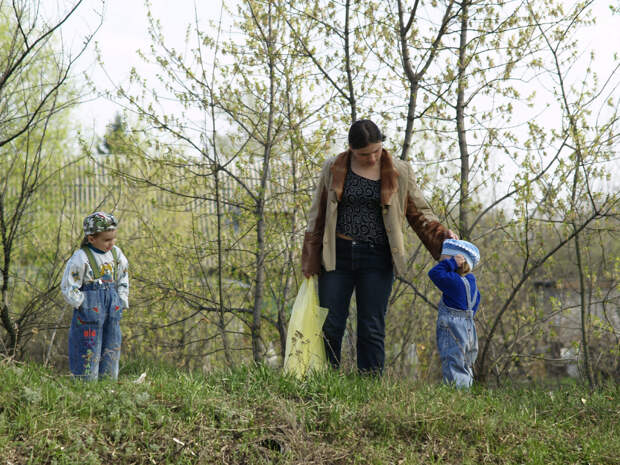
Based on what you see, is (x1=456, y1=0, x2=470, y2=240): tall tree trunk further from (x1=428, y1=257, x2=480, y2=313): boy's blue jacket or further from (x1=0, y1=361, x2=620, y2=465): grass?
(x1=0, y1=361, x2=620, y2=465): grass

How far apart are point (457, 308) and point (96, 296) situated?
8.66 feet

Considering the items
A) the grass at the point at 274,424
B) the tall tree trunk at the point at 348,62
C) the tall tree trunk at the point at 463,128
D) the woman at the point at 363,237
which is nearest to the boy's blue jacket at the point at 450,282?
the woman at the point at 363,237

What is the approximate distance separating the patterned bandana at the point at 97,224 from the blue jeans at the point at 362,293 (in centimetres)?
173

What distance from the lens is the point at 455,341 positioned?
424cm

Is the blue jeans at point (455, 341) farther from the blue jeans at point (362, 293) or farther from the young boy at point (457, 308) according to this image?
the blue jeans at point (362, 293)

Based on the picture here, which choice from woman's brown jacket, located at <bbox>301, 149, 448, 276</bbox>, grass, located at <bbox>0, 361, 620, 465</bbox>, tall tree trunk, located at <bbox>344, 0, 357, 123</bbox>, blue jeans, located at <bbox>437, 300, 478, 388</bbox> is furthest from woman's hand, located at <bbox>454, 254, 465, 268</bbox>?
tall tree trunk, located at <bbox>344, 0, 357, 123</bbox>

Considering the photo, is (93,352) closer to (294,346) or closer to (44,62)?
(294,346)

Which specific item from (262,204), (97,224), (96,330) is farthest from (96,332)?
(262,204)

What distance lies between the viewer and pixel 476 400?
12.9 ft

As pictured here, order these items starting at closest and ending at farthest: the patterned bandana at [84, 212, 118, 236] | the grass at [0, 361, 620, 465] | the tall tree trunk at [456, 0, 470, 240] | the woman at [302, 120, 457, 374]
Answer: the grass at [0, 361, 620, 465] → the woman at [302, 120, 457, 374] → the patterned bandana at [84, 212, 118, 236] → the tall tree trunk at [456, 0, 470, 240]

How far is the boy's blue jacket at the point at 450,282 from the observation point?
413 cm

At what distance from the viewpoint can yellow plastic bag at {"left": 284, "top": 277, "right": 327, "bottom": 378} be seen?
A: 4.21 metres

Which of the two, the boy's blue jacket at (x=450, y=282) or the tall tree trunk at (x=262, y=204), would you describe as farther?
the tall tree trunk at (x=262, y=204)

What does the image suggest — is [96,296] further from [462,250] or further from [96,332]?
[462,250]
